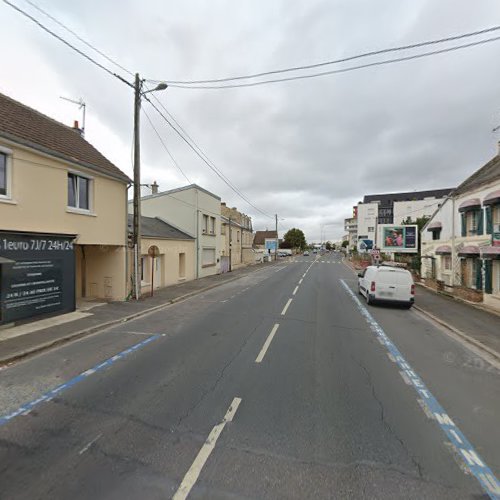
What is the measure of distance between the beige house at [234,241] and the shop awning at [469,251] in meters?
19.9

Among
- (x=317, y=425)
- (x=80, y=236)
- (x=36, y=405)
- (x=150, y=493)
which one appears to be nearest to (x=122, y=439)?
(x=150, y=493)

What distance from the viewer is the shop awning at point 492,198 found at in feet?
40.3

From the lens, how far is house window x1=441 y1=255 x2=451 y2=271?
18.8 m

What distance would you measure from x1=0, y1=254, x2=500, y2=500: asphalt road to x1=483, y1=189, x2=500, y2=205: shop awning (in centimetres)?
822

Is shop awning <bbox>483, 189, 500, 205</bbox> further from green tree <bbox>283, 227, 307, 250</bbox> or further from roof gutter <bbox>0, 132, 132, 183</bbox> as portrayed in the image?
green tree <bbox>283, 227, 307, 250</bbox>

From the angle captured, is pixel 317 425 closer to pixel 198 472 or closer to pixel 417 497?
pixel 417 497

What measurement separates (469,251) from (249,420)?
15.1m

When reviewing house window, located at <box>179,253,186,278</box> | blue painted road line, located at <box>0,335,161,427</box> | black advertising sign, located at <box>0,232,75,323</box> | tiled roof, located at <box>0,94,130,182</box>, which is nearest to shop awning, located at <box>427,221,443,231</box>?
house window, located at <box>179,253,186,278</box>

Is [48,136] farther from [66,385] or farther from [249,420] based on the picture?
[249,420]

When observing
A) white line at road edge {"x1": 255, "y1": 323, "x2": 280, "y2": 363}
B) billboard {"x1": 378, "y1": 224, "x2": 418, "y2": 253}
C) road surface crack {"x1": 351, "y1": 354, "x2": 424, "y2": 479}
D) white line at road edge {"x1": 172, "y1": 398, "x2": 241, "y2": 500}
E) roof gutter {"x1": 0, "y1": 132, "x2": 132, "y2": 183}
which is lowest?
road surface crack {"x1": 351, "y1": 354, "x2": 424, "y2": 479}

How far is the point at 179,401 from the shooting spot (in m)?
4.42

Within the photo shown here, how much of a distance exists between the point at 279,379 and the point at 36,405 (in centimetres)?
369

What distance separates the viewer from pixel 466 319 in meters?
10.8

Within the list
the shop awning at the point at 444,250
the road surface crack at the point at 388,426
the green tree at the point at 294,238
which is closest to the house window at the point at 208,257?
the shop awning at the point at 444,250
